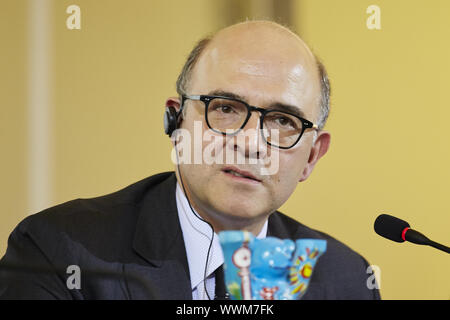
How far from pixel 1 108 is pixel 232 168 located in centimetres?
98

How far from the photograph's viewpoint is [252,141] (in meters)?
1.16

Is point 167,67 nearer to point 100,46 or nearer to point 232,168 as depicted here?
point 100,46

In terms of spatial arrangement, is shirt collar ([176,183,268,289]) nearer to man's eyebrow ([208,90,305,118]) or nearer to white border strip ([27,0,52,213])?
man's eyebrow ([208,90,305,118])

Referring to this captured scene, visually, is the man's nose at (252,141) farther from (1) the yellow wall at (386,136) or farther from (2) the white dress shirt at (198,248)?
(1) the yellow wall at (386,136)

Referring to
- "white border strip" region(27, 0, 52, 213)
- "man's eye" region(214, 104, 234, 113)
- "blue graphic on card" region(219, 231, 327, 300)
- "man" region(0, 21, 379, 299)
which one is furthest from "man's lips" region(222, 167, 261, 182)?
"white border strip" region(27, 0, 52, 213)

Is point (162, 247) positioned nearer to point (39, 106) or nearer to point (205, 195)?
point (205, 195)

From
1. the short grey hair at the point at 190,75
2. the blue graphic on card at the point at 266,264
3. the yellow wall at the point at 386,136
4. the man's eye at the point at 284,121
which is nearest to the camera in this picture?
the blue graphic on card at the point at 266,264

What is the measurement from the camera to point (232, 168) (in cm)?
115

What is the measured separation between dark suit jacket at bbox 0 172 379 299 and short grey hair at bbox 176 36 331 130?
216 mm

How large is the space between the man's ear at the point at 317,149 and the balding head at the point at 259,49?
0.04 m

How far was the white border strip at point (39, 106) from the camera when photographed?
1.86 metres

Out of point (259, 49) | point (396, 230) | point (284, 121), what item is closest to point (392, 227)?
point (396, 230)

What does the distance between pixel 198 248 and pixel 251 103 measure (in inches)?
12.2

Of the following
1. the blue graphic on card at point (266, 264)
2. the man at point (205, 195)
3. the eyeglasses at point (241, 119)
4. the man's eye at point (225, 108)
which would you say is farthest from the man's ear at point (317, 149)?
the blue graphic on card at point (266, 264)
